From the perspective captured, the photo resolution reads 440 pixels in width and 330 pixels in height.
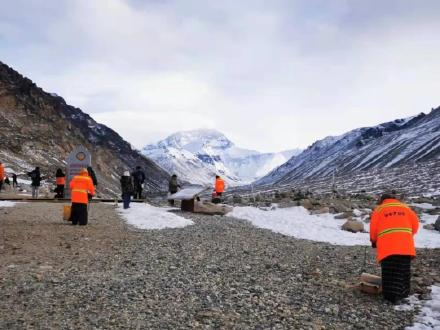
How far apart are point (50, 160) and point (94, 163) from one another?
3795cm

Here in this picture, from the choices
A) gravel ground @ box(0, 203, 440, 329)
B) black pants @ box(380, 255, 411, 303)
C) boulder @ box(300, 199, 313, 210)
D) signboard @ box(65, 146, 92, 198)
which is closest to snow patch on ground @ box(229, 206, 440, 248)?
boulder @ box(300, 199, 313, 210)

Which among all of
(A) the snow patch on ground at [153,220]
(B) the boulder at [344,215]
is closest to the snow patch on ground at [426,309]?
(A) the snow patch on ground at [153,220]

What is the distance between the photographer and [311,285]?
10141 millimetres

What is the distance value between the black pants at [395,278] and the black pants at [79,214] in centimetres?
1134

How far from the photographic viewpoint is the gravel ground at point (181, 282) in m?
7.78

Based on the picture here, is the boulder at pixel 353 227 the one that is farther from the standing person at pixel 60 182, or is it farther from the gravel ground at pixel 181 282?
the standing person at pixel 60 182

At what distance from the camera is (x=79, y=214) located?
1731 cm

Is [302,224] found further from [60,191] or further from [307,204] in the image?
[60,191]

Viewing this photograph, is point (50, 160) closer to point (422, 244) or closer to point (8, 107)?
point (8, 107)

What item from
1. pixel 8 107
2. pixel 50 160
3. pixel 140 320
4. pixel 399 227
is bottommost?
pixel 140 320

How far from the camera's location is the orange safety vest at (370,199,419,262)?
9.29 m

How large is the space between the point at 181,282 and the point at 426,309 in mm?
4617

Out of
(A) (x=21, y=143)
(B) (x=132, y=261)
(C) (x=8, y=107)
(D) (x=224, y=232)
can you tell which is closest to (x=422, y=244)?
(D) (x=224, y=232)

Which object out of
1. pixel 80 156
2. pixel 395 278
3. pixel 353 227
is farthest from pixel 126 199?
pixel 395 278
